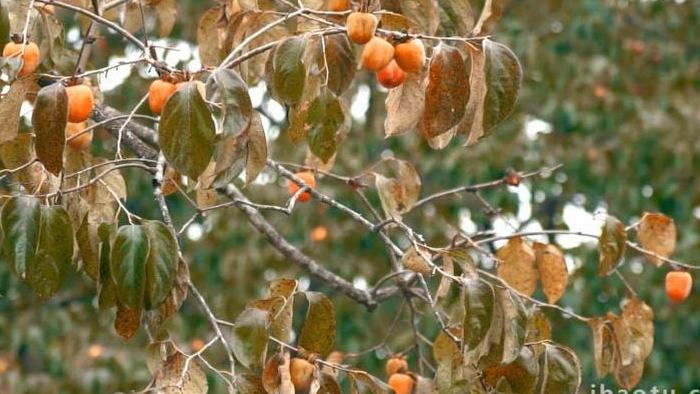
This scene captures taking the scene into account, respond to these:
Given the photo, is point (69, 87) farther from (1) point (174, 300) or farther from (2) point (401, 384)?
(2) point (401, 384)

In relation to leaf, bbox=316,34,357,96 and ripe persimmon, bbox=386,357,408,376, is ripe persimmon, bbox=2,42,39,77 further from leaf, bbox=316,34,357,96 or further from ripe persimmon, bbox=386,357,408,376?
ripe persimmon, bbox=386,357,408,376

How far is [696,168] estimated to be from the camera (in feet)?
14.9

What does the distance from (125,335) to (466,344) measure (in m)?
0.43

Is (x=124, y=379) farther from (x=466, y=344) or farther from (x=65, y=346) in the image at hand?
(x=466, y=344)

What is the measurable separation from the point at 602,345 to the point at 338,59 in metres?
0.58

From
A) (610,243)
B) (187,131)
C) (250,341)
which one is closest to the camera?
(187,131)

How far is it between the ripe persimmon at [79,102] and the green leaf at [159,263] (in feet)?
0.47

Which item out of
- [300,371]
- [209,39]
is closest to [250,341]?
[300,371]

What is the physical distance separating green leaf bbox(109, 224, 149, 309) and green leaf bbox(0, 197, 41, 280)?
0.09 metres

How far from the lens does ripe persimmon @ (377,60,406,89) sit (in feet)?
5.35

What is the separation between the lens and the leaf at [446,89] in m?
1.56

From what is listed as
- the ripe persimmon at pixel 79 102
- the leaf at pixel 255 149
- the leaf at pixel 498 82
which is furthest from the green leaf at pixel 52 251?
the leaf at pixel 498 82

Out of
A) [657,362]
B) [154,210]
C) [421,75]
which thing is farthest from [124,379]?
[421,75]

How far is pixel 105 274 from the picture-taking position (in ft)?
5.24
